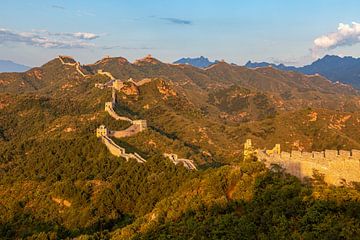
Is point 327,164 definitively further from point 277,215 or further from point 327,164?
point 277,215

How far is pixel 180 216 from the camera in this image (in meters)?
21.5

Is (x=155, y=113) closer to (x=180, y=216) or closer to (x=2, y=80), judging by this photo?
(x=180, y=216)

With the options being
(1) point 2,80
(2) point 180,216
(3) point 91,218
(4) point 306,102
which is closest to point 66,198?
(3) point 91,218

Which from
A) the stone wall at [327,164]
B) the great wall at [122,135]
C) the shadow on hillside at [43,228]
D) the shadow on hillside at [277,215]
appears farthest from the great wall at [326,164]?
the great wall at [122,135]

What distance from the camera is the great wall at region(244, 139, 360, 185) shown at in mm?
20234

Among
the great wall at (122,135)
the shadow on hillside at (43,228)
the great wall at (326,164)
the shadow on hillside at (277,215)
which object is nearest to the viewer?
the shadow on hillside at (277,215)

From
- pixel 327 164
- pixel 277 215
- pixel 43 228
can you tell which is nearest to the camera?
pixel 277 215

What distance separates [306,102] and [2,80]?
340 ft

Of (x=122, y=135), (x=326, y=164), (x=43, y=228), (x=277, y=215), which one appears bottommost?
(x=43, y=228)

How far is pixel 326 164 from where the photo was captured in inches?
826

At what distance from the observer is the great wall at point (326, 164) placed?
20234 millimetres

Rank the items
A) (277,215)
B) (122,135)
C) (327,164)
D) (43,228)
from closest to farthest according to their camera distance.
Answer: (277,215)
(327,164)
(43,228)
(122,135)

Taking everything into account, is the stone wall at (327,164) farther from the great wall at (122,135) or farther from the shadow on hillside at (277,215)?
the great wall at (122,135)

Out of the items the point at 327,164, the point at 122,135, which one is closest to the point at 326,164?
the point at 327,164
